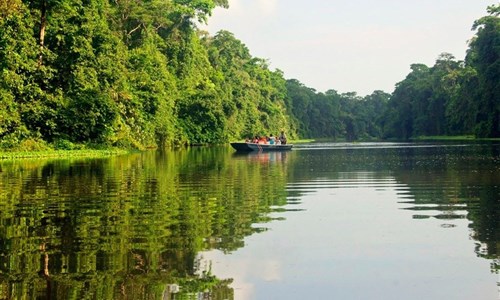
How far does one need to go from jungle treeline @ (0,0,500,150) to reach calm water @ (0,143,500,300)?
20956mm

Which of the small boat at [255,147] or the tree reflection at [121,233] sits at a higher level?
the small boat at [255,147]

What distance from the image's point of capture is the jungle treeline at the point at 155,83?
140ft

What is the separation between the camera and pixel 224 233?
10.1 meters

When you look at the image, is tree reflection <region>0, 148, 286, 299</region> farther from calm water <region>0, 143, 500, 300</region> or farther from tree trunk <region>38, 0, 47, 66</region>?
tree trunk <region>38, 0, 47, 66</region>

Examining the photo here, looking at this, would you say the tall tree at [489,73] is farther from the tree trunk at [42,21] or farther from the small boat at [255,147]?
the tree trunk at [42,21]

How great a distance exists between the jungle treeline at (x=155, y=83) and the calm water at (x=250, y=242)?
2096cm

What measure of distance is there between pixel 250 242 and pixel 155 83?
5186 centimetres

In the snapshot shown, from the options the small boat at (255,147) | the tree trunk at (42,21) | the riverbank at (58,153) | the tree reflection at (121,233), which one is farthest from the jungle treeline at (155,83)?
the tree reflection at (121,233)

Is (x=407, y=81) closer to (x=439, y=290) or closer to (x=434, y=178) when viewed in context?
(x=434, y=178)

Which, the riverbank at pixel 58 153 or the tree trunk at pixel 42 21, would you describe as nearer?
the riverbank at pixel 58 153

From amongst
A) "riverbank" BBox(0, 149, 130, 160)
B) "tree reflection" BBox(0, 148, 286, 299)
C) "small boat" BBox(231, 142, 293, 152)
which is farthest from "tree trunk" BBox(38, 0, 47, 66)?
"tree reflection" BBox(0, 148, 286, 299)

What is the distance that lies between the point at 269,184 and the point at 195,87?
6070 centimetres

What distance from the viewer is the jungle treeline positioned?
42.8m

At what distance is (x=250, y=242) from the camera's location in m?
9.38
